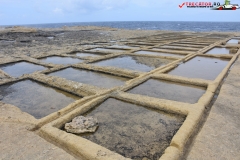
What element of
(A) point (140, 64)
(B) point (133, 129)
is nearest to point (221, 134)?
(B) point (133, 129)

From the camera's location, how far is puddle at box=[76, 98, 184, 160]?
100 inches

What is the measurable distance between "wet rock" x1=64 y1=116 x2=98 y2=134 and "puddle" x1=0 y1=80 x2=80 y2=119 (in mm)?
920

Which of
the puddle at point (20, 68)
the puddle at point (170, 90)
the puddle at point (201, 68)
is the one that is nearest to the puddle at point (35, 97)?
the puddle at point (20, 68)

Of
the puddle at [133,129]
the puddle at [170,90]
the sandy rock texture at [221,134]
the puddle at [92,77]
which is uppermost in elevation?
the puddle at [92,77]

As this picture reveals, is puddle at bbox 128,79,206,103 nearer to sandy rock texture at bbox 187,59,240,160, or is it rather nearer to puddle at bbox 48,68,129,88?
sandy rock texture at bbox 187,59,240,160

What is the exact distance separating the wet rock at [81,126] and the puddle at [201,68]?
13.4 ft

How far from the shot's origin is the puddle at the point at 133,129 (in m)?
2.54

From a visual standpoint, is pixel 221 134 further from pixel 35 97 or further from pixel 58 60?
pixel 58 60

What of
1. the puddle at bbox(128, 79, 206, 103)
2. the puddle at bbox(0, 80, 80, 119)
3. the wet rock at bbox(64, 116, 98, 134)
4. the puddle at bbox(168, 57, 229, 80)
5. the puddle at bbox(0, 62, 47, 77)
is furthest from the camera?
the puddle at bbox(0, 62, 47, 77)

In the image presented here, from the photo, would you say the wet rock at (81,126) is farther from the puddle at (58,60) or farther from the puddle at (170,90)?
the puddle at (58,60)

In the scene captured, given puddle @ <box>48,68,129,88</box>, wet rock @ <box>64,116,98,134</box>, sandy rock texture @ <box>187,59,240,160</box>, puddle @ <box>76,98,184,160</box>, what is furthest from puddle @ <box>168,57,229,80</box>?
wet rock @ <box>64,116,98,134</box>

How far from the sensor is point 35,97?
Answer: 14.7ft

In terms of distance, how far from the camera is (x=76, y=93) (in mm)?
4586

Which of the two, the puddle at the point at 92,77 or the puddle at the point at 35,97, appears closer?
the puddle at the point at 35,97
